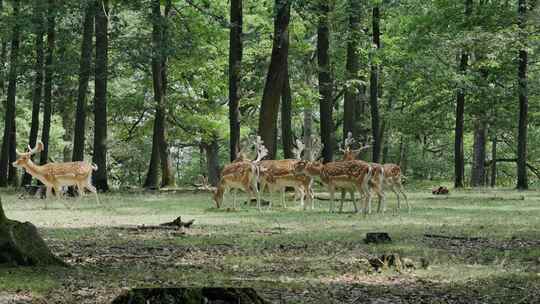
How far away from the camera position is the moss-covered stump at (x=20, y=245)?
7836 millimetres

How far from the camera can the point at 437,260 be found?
31.3 ft

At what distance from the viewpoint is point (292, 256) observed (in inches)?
390

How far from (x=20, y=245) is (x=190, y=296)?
3.77 metres

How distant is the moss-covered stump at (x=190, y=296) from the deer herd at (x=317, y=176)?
11909 millimetres

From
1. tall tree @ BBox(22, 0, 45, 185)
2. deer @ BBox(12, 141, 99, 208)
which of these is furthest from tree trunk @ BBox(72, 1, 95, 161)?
deer @ BBox(12, 141, 99, 208)

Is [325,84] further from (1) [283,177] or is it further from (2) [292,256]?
(2) [292,256]

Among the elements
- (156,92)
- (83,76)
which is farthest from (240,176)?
(156,92)

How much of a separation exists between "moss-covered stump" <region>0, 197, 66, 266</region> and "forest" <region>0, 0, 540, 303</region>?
17 mm

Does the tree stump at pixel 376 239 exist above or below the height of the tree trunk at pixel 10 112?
below

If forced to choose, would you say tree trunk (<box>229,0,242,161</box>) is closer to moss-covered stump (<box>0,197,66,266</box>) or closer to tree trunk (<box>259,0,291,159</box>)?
tree trunk (<box>259,0,291,159</box>)

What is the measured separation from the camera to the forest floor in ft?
24.3

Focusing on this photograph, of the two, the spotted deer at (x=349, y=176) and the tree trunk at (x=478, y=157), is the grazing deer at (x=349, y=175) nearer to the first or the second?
the spotted deer at (x=349, y=176)

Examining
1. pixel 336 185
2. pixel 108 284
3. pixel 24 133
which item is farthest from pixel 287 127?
pixel 108 284

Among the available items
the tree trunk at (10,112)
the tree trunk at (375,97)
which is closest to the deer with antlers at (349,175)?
the tree trunk at (375,97)
